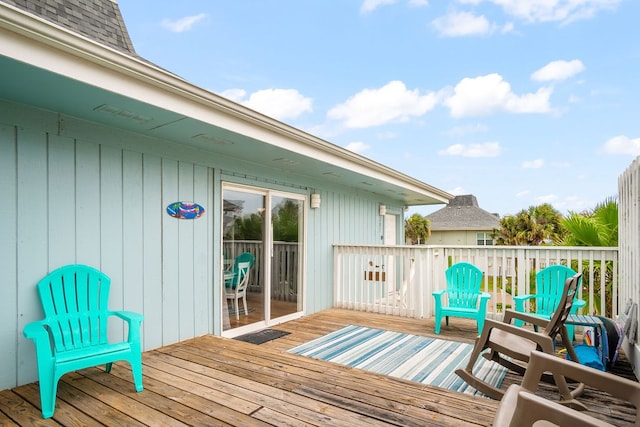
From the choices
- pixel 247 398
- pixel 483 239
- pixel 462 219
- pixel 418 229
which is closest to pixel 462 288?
pixel 247 398

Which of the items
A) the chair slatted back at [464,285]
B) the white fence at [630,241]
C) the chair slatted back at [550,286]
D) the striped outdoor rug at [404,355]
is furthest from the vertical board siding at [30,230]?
the chair slatted back at [550,286]

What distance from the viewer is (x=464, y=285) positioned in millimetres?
4629

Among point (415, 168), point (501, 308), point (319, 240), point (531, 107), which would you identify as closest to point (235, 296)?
point (319, 240)

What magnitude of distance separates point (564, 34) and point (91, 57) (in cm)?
1427

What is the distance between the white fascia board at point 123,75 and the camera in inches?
75.7

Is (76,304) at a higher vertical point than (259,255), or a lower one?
lower

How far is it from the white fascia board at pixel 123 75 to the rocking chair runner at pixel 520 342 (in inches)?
104

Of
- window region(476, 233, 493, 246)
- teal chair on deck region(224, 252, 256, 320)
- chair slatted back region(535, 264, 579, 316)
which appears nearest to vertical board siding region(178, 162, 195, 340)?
teal chair on deck region(224, 252, 256, 320)

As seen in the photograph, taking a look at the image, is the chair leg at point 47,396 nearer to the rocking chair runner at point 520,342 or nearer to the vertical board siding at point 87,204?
the vertical board siding at point 87,204

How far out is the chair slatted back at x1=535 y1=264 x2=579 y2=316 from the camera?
163 inches

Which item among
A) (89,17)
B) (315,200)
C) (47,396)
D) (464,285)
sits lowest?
(47,396)

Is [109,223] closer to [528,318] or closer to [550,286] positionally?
[528,318]

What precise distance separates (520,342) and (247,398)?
83.7 inches

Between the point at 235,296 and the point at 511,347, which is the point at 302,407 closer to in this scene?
the point at 511,347
